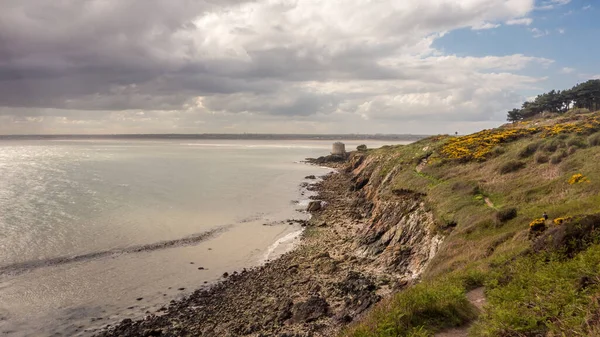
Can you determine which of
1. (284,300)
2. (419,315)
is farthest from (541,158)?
(419,315)

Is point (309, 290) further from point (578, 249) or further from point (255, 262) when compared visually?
point (578, 249)

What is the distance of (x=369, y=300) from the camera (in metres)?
18.8

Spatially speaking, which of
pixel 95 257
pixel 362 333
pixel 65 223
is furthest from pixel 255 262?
pixel 65 223

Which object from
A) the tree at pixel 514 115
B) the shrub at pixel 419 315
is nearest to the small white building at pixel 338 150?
the tree at pixel 514 115

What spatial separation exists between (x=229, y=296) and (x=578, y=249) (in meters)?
19.5

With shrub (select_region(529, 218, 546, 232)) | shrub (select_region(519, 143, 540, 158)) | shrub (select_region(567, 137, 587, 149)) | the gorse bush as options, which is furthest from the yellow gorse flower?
the gorse bush

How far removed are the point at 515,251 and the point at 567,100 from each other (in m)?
89.0

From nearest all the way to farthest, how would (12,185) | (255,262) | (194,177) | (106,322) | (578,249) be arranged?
(578,249) → (106,322) → (255,262) → (12,185) → (194,177)

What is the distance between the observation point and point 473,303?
1148cm

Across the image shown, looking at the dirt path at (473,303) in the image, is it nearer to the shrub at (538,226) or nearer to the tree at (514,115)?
the shrub at (538,226)

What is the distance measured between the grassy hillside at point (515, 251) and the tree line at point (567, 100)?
175 ft

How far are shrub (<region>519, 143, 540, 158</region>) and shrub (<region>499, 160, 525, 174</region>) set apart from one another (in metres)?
2.92

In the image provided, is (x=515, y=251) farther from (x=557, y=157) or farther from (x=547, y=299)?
(x=557, y=157)

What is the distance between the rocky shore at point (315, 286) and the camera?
19.0m
